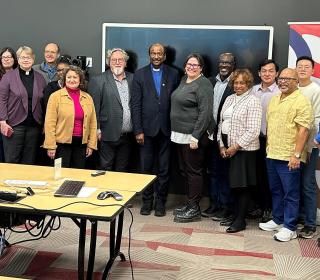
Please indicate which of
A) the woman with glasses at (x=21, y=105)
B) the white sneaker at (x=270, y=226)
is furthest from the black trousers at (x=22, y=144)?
the white sneaker at (x=270, y=226)

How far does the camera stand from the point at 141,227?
165 inches

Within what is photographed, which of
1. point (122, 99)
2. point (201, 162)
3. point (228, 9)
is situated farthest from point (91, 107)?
point (228, 9)

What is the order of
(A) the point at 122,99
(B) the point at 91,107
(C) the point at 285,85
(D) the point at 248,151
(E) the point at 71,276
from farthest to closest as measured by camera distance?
(A) the point at 122,99 < (B) the point at 91,107 < (D) the point at 248,151 < (C) the point at 285,85 < (E) the point at 71,276

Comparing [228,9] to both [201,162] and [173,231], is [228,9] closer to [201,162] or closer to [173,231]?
[201,162]

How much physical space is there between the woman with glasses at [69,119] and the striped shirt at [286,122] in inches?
62.1

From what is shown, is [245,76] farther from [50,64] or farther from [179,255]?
[50,64]

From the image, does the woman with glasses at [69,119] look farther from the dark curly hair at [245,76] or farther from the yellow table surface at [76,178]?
the dark curly hair at [245,76]

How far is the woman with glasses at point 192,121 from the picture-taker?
419 centimetres

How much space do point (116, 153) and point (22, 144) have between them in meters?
0.90

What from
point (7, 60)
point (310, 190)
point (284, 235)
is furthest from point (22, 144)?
point (310, 190)

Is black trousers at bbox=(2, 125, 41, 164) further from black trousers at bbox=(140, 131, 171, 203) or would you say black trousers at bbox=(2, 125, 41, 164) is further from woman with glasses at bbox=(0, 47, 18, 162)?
black trousers at bbox=(140, 131, 171, 203)

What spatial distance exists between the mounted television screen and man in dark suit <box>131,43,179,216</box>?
1.41 ft

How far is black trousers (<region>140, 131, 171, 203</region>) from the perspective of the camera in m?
4.59

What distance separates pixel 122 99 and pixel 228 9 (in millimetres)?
1441
